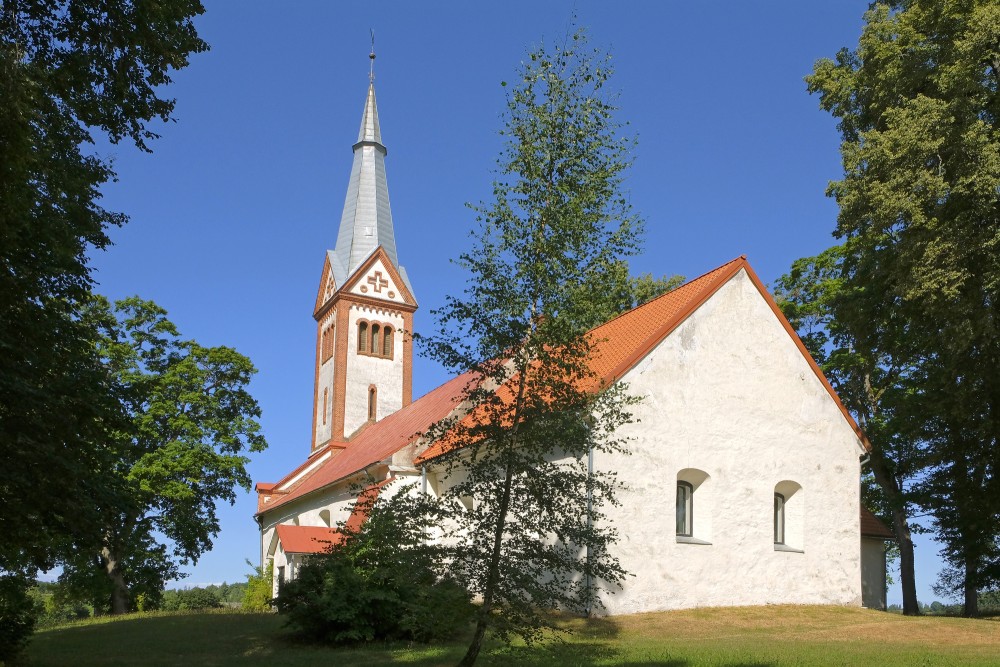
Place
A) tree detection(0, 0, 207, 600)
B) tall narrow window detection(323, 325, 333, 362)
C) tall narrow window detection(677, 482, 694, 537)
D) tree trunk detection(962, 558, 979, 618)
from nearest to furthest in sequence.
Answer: tree detection(0, 0, 207, 600) → tall narrow window detection(677, 482, 694, 537) → tree trunk detection(962, 558, 979, 618) → tall narrow window detection(323, 325, 333, 362)

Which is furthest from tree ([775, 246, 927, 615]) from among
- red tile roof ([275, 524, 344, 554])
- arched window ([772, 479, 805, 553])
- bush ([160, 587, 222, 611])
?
bush ([160, 587, 222, 611])

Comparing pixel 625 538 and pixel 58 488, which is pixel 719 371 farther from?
pixel 58 488

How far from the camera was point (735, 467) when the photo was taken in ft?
65.2

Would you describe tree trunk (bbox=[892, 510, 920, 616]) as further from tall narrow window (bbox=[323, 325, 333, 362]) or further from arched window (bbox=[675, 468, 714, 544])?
tall narrow window (bbox=[323, 325, 333, 362])

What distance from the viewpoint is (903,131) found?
1911 cm

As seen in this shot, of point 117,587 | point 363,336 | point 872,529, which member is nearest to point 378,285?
point 363,336

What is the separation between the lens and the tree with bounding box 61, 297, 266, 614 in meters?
30.3

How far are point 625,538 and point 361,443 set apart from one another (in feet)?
68.6

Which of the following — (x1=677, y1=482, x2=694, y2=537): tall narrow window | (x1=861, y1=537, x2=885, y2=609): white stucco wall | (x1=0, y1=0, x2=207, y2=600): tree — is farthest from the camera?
(x1=861, y1=537, x2=885, y2=609): white stucco wall

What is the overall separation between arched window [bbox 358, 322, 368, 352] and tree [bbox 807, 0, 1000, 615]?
23563 mm

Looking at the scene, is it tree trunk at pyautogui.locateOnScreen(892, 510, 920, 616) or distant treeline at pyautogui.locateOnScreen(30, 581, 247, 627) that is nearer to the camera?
tree trunk at pyautogui.locateOnScreen(892, 510, 920, 616)

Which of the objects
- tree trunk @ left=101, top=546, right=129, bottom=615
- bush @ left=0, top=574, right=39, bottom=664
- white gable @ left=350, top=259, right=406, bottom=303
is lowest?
tree trunk @ left=101, top=546, right=129, bottom=615

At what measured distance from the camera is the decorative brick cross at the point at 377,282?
42.6 m

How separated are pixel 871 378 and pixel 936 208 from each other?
1191 cm
